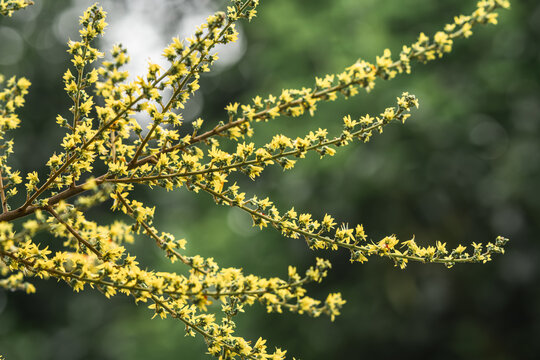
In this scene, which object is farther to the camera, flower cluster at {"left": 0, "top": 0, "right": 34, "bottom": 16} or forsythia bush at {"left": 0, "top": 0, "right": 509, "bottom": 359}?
flower cluster at {"left": 0, "top": 0, "right": 34, "bottom": 16}

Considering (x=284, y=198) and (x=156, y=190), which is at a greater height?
(x=156, y=190)

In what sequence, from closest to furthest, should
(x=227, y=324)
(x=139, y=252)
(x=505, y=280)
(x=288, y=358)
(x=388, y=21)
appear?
1. (x=227, y=324)
2. (x=505, y=280)
3. (x=288, y=358)
4. (x=388, y=21)
5. (x=139, y=252)

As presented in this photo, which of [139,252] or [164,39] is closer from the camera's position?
[139,252]

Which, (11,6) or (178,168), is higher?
(11,6)

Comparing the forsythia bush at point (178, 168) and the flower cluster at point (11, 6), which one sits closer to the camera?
the forsythia bush at point (178, 168)

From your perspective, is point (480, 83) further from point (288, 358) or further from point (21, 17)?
point (21, 17)

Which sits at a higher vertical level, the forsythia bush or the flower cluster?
the flower cluster

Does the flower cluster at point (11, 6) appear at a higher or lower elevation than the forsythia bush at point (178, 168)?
higher

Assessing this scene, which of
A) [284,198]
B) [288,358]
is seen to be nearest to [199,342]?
[288,358]

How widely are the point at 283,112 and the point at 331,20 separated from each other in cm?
952

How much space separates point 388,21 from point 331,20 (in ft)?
3.85

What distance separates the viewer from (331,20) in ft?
36.1

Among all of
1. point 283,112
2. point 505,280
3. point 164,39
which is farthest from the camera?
point 164,39

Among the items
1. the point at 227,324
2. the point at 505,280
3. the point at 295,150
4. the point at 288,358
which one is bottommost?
the point at 227,324
